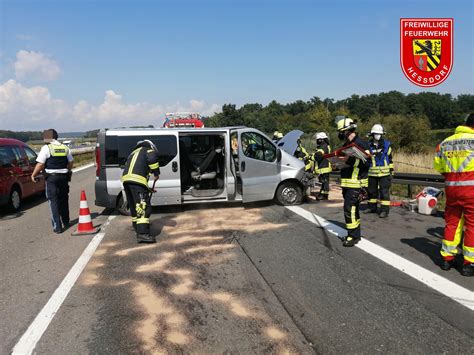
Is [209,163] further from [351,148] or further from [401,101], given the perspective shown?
[401,101]

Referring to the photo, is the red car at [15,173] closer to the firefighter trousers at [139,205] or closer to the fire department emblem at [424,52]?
the firefighter trousers at [139,205]

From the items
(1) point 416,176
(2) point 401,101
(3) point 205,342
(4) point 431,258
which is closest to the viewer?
(3) point 205,342

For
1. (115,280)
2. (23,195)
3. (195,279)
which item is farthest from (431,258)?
(23,195)

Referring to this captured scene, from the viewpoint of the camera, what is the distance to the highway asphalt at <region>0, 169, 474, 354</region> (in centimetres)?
311

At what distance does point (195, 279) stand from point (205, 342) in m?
1.40

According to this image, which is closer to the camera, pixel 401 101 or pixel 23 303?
pixel 23 303

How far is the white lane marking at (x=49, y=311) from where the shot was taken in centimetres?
312

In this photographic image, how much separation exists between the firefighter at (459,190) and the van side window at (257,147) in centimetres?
417

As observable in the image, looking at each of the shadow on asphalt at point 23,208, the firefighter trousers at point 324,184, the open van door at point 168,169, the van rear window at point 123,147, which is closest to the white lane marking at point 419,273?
the firefighter trousers at point 324,184

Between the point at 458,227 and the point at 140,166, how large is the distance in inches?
184

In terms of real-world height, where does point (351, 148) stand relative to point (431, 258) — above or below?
above

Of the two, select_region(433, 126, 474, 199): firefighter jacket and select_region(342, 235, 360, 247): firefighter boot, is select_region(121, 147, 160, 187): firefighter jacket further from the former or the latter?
select_region(433, 126, 474, 199): firefighter jacket

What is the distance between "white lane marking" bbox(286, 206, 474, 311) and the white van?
7.24 ft

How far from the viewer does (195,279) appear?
4.48 metres
